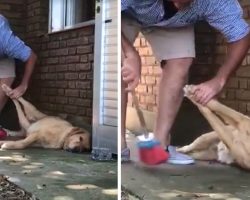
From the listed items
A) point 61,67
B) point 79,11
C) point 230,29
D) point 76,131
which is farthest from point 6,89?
point 230,29

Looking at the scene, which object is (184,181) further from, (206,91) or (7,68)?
(7,68)

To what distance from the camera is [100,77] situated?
6.83 ft

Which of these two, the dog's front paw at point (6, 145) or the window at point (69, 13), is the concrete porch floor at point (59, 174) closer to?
the dog's front paw at point (6, 145)

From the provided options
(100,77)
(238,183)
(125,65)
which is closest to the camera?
(238,183)

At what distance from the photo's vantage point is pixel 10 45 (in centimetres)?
241

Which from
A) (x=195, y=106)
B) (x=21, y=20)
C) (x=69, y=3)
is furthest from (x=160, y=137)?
(x=21, y=20)

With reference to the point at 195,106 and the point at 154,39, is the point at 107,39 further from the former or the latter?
the point at 195,106

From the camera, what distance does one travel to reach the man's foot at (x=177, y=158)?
6.20 ft

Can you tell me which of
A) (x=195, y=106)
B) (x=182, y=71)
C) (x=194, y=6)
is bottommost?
(x=195, y=106)

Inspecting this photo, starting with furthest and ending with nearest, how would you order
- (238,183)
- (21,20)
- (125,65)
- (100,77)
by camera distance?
(21,20) → (100,77) → (125,65) → (238,183)

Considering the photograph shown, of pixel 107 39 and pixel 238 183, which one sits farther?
pixel 107 39

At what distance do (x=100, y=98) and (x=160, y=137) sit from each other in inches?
14.0

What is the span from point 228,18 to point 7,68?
1166mm

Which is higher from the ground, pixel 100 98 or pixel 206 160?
pixel 100 98
